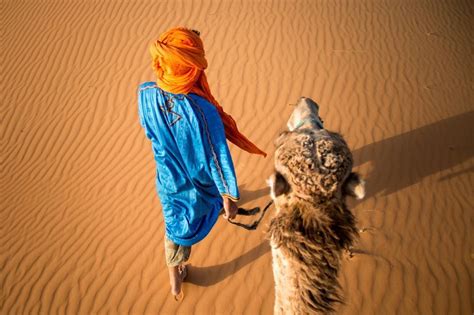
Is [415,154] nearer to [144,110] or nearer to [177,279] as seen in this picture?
[177,279]

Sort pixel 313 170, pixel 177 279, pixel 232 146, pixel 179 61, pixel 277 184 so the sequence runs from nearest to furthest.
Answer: pixel 313 170 → pixel 277 184 → pixel 179 61 → pixel 177 279 → pixel 232 146

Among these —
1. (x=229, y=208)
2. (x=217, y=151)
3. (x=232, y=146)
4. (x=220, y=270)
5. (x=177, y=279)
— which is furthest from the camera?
(x=232, y=146)

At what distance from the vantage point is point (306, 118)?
85.6 inches

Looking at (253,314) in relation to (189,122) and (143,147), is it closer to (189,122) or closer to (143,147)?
(189,122)

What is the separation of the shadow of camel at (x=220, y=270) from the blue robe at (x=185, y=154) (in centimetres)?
139

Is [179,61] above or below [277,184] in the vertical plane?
above

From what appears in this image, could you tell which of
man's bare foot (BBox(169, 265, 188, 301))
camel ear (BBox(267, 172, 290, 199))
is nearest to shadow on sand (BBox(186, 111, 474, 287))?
man's bare foot (BBox(169, 265, 188, 301))

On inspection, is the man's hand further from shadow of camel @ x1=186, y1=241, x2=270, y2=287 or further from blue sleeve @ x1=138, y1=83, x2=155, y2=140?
shadow of camel @ x1=186, y1=241, x2=270, y2=287

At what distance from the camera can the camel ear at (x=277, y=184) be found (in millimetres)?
1659

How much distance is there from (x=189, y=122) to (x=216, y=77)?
4829 mm

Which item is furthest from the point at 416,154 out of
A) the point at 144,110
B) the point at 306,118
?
the point at 144,110

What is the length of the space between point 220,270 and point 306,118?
275 centimetres

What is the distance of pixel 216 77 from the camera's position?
6.95 metres

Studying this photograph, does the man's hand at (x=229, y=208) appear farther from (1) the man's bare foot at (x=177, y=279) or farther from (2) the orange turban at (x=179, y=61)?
(1) the man's bare foot at (x=177, y=279)
